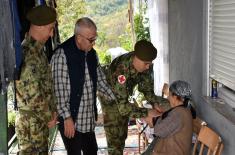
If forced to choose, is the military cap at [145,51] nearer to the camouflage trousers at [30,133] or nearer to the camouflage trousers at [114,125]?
the camouflage trousers at [114,125]

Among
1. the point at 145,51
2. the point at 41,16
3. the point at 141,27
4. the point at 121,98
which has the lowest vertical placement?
the point at 121,98

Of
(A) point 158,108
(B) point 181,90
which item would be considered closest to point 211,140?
(B) point 181,90

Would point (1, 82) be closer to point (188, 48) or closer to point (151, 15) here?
point (188, 48)

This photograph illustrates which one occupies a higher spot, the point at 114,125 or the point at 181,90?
the point at 181,90

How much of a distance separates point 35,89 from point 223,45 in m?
1.38

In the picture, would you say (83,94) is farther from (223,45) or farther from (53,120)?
(223,45)

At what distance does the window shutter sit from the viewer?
2660 millimetres

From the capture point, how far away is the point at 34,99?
2.46 m

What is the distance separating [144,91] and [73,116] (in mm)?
766

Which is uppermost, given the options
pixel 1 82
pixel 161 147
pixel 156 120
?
pixel 1 82

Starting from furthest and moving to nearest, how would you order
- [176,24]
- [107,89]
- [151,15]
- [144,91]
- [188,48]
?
1. [151,15]
2. [176,24]
3. [188,48]
4. [144,91]
5. [107,89]

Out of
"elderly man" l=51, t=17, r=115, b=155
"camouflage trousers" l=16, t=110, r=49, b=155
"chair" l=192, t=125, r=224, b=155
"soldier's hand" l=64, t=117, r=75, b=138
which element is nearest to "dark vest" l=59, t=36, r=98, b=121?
"elderly man" l=51, t=17, r=115, b=155

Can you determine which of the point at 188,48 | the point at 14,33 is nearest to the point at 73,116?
the point at 14,33

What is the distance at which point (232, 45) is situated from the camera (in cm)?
263
